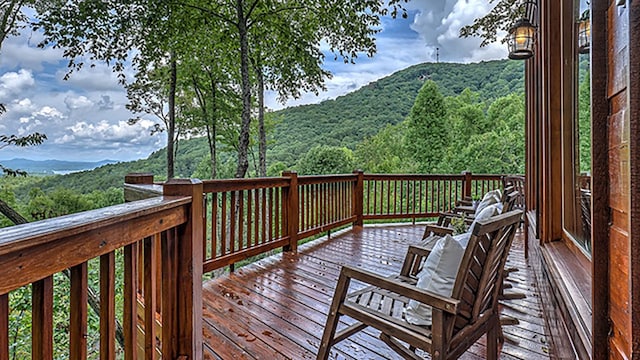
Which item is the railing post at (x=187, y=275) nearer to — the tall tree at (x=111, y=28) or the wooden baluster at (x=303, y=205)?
the wooden baluster at (x=303, y=205)

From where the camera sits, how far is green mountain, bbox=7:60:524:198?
1469cm

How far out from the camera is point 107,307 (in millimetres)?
979

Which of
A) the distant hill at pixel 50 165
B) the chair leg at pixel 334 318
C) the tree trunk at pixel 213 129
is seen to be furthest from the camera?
the tree trunk at pixel 213 129

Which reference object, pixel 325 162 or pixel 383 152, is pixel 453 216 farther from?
pixel 383 152

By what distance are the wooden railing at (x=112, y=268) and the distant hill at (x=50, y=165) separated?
23.5ft

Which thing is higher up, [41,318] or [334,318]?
[41,318]

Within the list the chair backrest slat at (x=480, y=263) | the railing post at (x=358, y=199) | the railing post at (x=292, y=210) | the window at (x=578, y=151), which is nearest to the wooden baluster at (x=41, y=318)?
the chair backrest slat at (x=480, y=263)

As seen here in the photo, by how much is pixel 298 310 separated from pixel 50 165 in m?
8.87

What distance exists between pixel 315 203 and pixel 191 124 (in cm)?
716

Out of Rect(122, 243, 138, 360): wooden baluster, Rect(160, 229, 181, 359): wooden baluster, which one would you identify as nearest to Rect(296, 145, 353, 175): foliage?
Answer: Rect(160, 229, 181, 359): wooden baluster

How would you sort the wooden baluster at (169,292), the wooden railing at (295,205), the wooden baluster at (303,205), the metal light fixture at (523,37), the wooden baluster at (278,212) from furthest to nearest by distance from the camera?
1. the wooden baluster at (303,205)
2. the wooden baluster at (278,212)
3. the wooden railing at (295,205)
4. the metal light fixture at (523,37)
5. the wooden baluster at (169,292)

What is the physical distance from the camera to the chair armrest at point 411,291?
1.45 m

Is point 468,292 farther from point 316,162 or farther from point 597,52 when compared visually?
point 316,162

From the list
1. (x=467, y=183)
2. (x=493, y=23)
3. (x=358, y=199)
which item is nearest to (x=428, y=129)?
(x=493, y=23)
